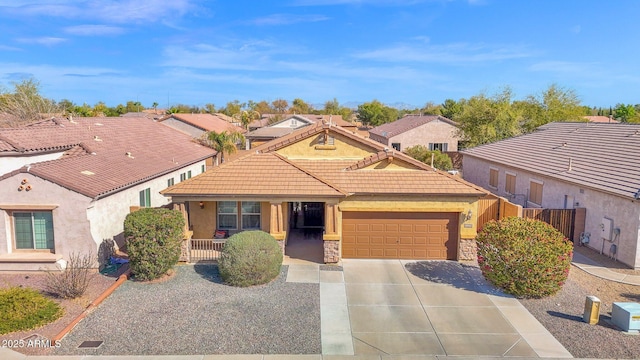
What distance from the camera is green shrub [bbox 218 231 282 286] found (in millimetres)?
14750

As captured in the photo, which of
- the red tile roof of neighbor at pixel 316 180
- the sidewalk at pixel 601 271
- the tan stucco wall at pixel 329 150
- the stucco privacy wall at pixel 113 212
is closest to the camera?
the sidewalk at pixel 601 271

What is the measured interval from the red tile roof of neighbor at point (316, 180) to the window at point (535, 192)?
7.86 metres

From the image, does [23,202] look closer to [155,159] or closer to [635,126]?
[155,159]

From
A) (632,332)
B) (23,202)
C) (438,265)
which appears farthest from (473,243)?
(23,202)

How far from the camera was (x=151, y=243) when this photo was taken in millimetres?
14891

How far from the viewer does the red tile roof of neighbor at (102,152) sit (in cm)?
1709

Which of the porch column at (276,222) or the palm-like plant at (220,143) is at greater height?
the palm-like plant at (220,143)

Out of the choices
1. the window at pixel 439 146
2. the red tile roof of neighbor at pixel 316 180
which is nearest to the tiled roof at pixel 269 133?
the window at pixel 439 146

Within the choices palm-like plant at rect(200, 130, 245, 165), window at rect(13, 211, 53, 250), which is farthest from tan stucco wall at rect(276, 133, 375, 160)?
palm-like plant at rect(200, 130, 245, 165)

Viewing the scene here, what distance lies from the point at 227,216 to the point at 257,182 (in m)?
2.52

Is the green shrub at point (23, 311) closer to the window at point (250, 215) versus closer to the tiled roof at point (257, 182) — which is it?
the tiled roof at point (257, 182)

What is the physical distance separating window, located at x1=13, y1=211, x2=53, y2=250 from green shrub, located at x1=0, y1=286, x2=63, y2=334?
178 inches

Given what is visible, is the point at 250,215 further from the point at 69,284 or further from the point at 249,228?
the point at 69,284

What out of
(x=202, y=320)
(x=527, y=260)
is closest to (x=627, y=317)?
(x=527, y=260)
